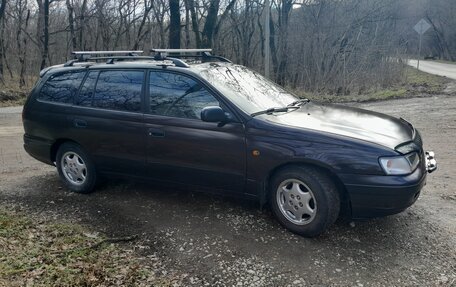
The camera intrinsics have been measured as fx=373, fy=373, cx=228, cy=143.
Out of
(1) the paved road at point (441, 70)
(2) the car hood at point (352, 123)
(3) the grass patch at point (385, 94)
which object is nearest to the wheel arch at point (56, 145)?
(2) the car hood at point (352, 123)

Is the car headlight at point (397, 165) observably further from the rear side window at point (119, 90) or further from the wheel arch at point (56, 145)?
the wheel arch at point (56, 145)

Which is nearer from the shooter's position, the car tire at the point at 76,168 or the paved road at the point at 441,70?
the car tire at the point at 76,168

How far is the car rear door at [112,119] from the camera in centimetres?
427

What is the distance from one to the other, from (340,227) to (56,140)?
3.63 m

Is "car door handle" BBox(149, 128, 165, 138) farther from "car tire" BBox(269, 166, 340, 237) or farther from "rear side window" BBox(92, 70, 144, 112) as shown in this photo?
"car tire" BBox(269, 166, 340, 237)

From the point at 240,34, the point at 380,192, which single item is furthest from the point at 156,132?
the point at 240,34

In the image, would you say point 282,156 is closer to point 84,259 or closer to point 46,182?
point 84,259

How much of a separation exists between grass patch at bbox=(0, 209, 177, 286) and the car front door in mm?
1040

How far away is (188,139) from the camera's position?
393 centimetres

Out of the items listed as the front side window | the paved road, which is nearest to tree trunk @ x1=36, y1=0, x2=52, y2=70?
the front side window

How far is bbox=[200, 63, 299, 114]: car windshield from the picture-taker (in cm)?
389

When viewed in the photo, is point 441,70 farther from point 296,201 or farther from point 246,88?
point 296,201

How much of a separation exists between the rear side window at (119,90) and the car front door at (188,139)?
19 cm

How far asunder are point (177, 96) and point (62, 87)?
1.78 m
